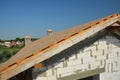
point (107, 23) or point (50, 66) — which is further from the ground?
point (107, 23)

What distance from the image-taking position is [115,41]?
5.55 metres

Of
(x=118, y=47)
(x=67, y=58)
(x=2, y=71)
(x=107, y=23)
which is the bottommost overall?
(x=2, y=71)

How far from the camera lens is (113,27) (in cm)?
521

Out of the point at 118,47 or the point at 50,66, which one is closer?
the point at 50,66

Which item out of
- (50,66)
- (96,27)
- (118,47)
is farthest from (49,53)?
(118,47)

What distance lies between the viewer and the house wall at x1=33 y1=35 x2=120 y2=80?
457cm

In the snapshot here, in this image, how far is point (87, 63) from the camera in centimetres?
505

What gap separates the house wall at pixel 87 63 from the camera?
4.57 metres

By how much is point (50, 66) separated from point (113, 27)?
7.06 feet

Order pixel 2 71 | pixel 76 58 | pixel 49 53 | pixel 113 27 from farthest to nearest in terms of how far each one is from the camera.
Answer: pixel 113 27, pixel 76 58, pixel 49 53, pixel 2 71

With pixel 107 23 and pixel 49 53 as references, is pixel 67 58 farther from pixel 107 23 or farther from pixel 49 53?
pixel 107 23

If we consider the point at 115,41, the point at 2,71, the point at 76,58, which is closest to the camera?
the point at 2,71

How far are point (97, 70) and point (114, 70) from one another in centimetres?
67

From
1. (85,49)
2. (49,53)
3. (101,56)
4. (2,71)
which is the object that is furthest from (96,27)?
(2,71)
